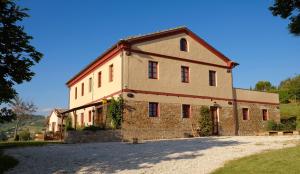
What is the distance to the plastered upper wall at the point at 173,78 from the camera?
871 inches

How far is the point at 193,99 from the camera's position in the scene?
24781mm

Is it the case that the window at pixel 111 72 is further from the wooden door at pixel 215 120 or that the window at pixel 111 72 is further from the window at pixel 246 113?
the window at pixel 246 113

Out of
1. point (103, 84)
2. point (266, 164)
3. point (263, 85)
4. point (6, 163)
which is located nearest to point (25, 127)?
point (263, 85)

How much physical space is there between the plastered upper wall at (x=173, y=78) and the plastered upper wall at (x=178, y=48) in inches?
22.5

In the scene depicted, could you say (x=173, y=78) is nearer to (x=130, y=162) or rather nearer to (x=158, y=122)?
(x=158, y=122)

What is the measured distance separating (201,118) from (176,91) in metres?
3.09

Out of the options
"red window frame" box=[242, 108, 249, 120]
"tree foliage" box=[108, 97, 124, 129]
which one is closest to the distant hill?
"tree foliage" box=[108, 97, 124, 129]

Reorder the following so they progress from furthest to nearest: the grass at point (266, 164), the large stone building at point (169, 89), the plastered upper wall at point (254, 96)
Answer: the plastered upper wall at point (254, 96) → the large stone building at point (169, 89) → the grass at point (266, 164)

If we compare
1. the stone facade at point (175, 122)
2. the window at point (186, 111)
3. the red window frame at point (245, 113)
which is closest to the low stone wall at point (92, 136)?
the stone facade at point (175, 122)

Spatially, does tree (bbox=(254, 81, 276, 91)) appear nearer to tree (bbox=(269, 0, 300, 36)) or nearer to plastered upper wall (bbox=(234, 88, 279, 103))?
plastered upper wall (bbox=(234, 88, 279, 103))

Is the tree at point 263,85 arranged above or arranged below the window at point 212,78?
above

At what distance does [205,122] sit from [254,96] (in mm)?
7319

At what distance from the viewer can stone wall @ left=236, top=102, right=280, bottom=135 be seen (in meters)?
27.6

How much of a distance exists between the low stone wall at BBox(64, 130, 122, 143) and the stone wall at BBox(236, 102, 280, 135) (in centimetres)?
1220
